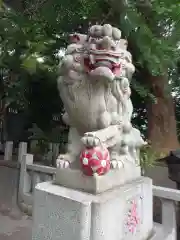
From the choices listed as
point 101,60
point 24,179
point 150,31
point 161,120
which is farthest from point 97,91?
point 161,120

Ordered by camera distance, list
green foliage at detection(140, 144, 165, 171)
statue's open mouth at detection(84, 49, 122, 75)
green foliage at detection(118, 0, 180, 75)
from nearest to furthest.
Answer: statue's open mouth at detection(84, 49, 122, 75)
green foliage at detection(118, 0, 180, 75)
green foliage at detection(140, 144, 165, 171)

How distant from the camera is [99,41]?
1.41 meters

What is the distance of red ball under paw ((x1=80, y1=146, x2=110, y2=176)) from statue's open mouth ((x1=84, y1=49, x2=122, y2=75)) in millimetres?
491

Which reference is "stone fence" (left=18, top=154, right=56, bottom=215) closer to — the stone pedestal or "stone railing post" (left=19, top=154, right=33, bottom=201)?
"stone railing post" (left=19, top=154, right=33, bottom=201)

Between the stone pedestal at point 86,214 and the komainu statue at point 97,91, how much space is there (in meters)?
0.19

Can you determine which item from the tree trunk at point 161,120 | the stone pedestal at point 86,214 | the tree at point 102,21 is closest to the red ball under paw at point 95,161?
the stone pedestal at point 86,214

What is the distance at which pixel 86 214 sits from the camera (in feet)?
3.84

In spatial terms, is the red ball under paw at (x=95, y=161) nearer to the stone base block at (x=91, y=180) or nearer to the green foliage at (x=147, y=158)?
the stone base block at (x=91, y=180)

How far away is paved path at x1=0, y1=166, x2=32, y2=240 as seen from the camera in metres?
2.59

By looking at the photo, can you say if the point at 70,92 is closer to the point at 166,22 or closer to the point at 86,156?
the point at 86,156

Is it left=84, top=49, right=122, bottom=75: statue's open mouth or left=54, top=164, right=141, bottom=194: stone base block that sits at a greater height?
left=84, top=49, right=122, bottom=75: statue's open mouth

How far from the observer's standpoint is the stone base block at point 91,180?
129cm

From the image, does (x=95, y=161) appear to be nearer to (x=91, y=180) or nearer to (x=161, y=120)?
(x=91, y=180)

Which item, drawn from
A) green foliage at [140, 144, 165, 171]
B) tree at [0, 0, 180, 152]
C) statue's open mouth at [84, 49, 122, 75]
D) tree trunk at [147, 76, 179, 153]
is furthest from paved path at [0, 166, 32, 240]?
tree trunk at [147, 76, 179, 153]
